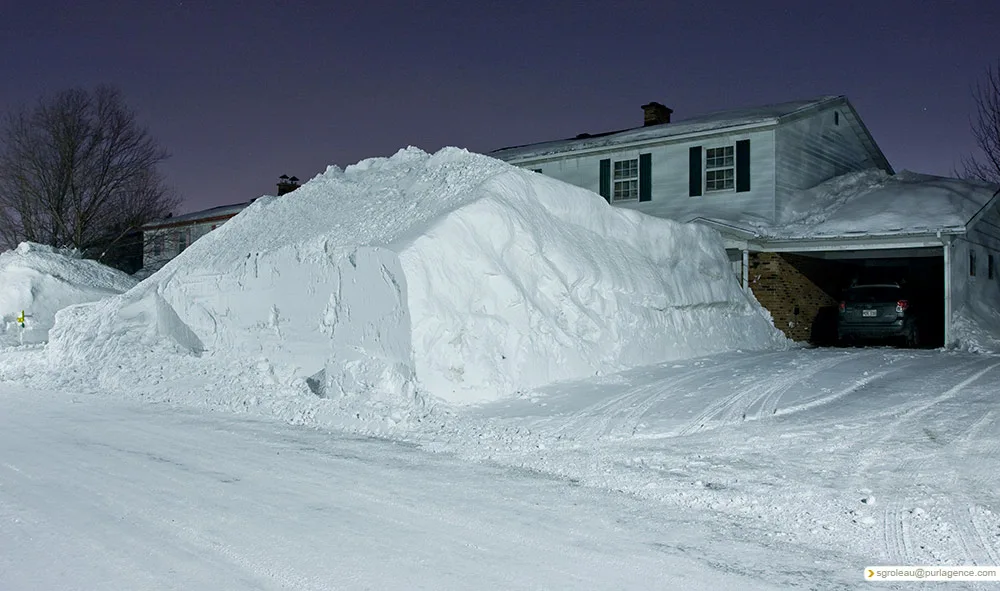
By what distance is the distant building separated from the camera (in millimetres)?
37031

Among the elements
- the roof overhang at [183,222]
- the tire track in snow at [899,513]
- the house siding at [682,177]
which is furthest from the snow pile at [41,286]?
the tire track in snow at [899,513]

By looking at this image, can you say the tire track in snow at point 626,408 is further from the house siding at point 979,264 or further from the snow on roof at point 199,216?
the snow on roof at point 199,216

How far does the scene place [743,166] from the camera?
20625 mm

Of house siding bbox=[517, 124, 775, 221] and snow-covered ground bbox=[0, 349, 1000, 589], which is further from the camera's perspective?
house siding bbox=[517, 124, 775, 221]

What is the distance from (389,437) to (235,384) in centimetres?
392

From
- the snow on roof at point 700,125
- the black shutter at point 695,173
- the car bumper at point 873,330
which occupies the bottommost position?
the car bumper at point 873,330

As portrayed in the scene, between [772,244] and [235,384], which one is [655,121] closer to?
[772,244]

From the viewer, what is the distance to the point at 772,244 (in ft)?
60.8

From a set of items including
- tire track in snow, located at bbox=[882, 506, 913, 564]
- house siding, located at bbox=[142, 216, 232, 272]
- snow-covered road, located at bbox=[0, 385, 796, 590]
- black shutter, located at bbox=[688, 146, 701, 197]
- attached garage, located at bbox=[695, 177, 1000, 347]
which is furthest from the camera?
house siding, located at bbox=[142, 216, 232, 272]

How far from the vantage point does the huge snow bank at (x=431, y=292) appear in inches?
446

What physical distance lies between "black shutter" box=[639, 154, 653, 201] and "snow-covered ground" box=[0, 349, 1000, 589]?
11770 mm

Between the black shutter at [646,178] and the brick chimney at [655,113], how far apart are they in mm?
4379

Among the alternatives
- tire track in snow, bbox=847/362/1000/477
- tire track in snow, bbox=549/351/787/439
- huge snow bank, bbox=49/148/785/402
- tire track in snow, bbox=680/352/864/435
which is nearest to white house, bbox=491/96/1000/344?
huge snow bank, bbox=49/148/785/402

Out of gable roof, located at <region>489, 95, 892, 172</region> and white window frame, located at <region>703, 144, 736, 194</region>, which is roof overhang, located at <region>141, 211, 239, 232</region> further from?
white window frame, located at <region>703, 144, 736, 194</region>
